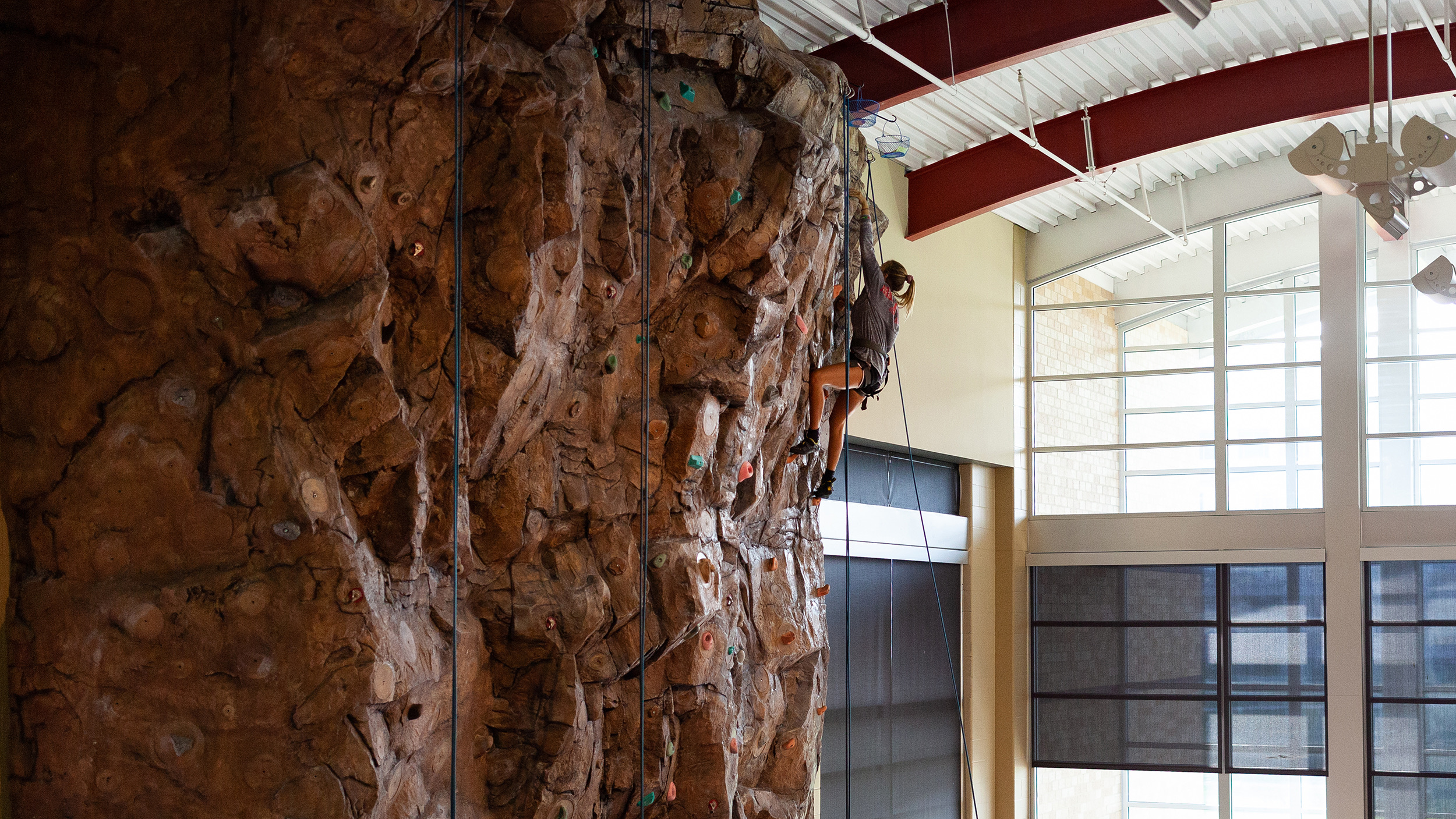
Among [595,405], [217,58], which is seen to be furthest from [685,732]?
[217,58]

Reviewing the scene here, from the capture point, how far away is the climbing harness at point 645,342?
5934 millimetres

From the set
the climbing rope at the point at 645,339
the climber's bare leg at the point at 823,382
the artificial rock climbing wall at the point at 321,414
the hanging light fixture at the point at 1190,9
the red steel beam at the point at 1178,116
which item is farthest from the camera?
the red steel beam at the point at 1178,116

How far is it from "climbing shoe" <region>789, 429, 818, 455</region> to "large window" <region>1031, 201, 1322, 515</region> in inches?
291

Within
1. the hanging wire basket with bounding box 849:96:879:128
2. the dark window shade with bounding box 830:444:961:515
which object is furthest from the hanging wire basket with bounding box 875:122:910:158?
the dark window shade with bounding box 830:444:961:515

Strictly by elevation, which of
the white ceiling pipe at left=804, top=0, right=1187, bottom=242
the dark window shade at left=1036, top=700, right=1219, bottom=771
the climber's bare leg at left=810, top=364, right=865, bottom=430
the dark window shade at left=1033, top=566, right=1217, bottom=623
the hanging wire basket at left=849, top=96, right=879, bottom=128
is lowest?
the dark window shade at left=1036, top=700, right=1219, bottom=771

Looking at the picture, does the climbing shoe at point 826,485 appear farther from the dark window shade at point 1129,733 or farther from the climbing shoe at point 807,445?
the dark window shade at point 1129,733

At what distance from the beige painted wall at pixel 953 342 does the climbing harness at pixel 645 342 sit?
16.4ft

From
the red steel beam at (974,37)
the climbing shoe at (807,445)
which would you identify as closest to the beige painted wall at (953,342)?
the red steel beam at (974,37)

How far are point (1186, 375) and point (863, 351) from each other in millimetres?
7329

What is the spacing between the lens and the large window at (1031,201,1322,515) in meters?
13.3

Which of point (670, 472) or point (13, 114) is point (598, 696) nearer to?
point (670, 472)

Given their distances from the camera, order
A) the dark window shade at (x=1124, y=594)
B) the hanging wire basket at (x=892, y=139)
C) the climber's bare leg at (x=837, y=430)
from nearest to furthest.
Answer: the climber's bare leg at (x=837, y=430)
the hanging wire basket at (x=892, y=139)
the dark window shade at (x=1124, y=594)

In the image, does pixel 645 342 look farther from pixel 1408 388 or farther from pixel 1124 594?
pixel 1408 388

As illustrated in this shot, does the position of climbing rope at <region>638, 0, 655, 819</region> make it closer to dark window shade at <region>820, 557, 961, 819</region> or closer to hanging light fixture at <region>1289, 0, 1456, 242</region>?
→ hanging light fixture at <region>1289, 0, 1456, 242</region>
